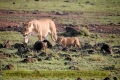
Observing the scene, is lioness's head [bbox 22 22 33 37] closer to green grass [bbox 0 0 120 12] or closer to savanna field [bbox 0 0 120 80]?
savanna field [bbox 0 0 120 80]

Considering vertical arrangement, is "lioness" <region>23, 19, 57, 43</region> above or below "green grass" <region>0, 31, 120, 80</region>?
above

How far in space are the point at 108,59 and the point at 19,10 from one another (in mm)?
5531

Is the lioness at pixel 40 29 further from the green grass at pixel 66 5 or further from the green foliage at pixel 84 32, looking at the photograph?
the green grass at pixel 66 5

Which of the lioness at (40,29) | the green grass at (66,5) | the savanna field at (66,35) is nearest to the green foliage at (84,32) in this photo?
the savanna field at (66,35)

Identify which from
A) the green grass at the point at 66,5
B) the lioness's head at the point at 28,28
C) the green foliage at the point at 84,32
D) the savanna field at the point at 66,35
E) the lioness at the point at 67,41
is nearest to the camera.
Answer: the savanna field at the point at 66,35

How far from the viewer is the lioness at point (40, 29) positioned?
15.9 meters

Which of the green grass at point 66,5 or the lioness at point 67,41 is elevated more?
the green grass at point 66,5

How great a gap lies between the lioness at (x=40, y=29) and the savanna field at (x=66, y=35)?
0.93 ft

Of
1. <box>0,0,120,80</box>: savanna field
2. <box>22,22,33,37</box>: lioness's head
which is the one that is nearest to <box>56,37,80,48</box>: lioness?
<box>0,0,120,80</box>: savanna field

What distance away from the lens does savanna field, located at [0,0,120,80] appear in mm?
14328

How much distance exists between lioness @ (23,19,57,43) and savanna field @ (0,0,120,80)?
0.28 metres

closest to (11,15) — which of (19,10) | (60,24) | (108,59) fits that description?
(19,10)

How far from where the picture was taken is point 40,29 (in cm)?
1625

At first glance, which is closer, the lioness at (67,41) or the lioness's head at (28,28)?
the lioness's head at (28,28)
